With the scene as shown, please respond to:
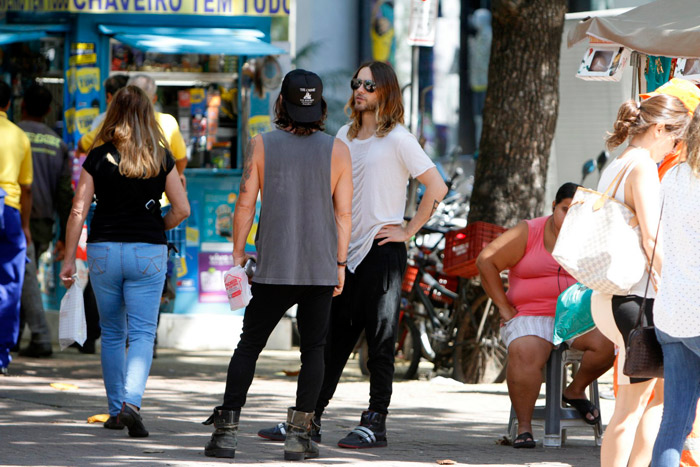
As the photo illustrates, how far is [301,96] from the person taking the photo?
5.88 meters

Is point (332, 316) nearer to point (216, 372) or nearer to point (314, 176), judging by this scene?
point (314, 176)

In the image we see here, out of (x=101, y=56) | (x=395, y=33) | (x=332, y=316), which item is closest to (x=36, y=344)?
(x=101, y=56)

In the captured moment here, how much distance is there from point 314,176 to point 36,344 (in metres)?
5.02

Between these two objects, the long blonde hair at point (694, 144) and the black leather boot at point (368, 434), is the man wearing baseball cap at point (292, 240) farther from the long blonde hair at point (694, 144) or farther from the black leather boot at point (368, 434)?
the long blonde hair at point (694, 144)

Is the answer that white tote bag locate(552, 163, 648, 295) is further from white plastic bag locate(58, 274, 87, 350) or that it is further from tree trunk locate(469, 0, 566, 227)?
tree trunk locate(469, 0, 566, 227)

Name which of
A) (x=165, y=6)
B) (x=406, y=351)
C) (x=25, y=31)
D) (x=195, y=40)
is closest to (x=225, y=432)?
(x=406, y=351)

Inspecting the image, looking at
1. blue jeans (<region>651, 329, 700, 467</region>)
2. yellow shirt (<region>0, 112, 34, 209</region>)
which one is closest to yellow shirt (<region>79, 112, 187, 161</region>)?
yellow shirt (<region>0, 112, 34, 209</region>)

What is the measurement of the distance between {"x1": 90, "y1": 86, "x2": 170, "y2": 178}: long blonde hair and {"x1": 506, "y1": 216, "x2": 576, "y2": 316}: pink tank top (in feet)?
6.79

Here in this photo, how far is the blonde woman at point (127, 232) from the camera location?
6.61 meters

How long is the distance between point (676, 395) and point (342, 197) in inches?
83.5

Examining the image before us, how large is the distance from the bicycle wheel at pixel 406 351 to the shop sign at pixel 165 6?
3175 millimetres

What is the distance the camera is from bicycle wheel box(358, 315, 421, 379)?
31.1 ft

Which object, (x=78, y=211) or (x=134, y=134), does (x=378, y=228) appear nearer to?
(x=134, y=134)

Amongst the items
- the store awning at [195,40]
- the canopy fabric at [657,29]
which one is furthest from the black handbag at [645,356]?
the store awning at [195,40]
